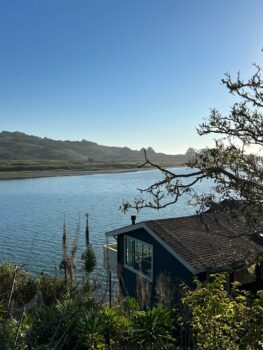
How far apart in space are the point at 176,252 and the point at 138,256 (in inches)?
172

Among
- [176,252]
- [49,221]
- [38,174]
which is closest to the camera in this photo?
[176,252]

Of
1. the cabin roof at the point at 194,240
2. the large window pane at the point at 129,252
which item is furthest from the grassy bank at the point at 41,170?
the cabin roof at the point at 194,240

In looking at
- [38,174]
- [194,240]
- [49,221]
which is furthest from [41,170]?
[194,240]

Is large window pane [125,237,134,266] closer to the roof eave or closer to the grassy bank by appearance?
the roof eave

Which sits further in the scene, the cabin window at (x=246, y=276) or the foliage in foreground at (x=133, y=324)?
the cabin window at (x=246, y=276)

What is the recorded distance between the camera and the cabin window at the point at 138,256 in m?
22.2

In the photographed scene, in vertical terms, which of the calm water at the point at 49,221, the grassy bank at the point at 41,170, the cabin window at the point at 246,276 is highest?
the grassy bank at the point at 41,170

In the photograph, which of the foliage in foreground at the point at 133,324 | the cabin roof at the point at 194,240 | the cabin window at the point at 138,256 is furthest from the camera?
the cabin window at the point at 138,256

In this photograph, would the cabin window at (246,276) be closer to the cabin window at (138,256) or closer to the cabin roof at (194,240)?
the cabin roof at (194,240)

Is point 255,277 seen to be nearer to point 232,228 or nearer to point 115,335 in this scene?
point 232,228

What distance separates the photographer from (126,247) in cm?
2348

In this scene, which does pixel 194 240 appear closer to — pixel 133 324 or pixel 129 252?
pixel 129 252

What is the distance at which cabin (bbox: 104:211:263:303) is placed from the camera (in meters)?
19.1

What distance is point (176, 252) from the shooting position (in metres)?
19.4
